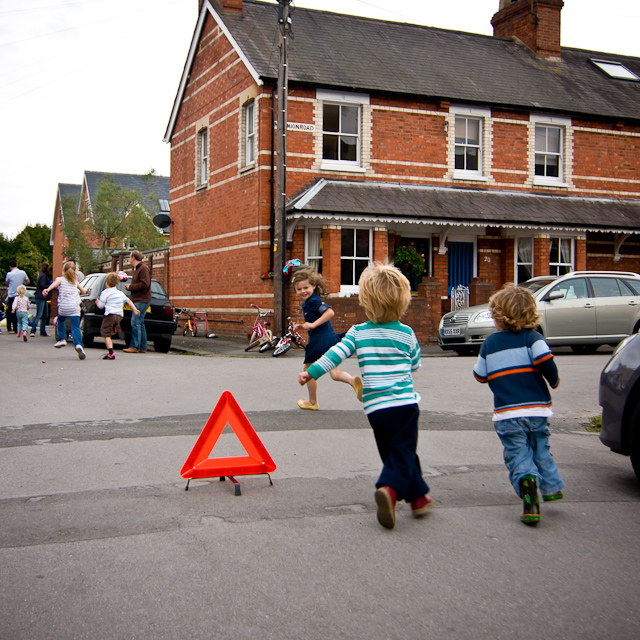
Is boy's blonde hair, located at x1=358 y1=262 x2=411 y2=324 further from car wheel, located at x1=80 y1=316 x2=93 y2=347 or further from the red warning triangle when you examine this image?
car wheel, located at x1=80 y1=316 x2=93 y2=347

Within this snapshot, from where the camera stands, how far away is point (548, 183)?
70.4 feet

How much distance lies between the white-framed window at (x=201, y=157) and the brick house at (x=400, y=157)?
8 cm

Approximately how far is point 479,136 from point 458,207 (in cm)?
320

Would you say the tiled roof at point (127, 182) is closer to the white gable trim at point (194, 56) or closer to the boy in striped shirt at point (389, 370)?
the white gable trim at point (194, 56)

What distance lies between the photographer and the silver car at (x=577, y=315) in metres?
14.4

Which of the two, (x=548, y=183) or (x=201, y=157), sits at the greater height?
(x=201, y=157)

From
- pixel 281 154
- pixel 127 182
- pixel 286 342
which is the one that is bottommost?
pixel 286 342

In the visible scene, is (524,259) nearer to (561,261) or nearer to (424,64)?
(561,261)

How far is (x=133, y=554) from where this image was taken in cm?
364

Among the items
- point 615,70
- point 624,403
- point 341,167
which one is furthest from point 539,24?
point 624,403

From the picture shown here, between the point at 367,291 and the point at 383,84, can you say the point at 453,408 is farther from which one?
the point at 383,84

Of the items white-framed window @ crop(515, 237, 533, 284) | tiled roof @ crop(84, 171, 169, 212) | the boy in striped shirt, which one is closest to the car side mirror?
white-framed window @ crop(515, 237, 533, 284)

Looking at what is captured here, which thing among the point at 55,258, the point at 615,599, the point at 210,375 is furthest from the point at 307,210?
the point at 55,258

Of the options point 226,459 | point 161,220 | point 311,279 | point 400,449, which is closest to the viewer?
point 400,449
